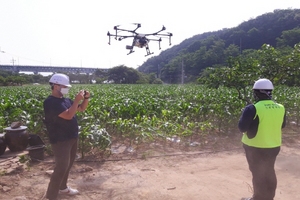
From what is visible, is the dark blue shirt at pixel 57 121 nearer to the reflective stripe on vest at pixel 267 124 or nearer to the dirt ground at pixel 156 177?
the dirt ground at pixel 156 177

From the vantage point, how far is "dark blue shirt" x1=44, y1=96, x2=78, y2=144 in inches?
144

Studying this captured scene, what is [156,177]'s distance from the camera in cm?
522

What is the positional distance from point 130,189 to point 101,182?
0.61m

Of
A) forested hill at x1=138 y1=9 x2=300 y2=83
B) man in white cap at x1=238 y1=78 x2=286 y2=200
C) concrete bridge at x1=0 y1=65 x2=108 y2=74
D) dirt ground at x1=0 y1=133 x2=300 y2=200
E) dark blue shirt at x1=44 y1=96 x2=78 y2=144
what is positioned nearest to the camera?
man in white cap at x1=238 y1=78 x2=286 y2=200

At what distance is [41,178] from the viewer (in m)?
5.03

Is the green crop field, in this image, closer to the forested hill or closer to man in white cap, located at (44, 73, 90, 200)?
man in white cap, located at (44, 73, 90, 200)

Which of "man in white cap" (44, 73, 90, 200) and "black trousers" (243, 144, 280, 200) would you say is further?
"man in white cap" (44, 73, 90, 200)

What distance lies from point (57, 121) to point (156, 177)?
2340 mm

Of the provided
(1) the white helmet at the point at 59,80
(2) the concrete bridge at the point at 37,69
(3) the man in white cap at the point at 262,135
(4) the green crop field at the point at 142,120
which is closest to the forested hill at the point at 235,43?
(2) the concrete bridge at the point at 37,69

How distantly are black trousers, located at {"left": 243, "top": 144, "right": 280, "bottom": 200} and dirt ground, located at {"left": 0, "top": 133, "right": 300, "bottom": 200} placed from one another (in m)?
0.86

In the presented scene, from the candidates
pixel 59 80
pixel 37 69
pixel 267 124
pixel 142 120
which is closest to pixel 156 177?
pixel 267 124

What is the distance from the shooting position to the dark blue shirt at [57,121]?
144 inches

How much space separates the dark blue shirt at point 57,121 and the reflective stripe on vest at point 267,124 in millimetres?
2434

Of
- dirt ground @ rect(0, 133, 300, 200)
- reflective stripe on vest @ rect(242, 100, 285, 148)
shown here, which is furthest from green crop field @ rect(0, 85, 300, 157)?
reflective stripe on vest @ rect(242, 100, 285, 148)
